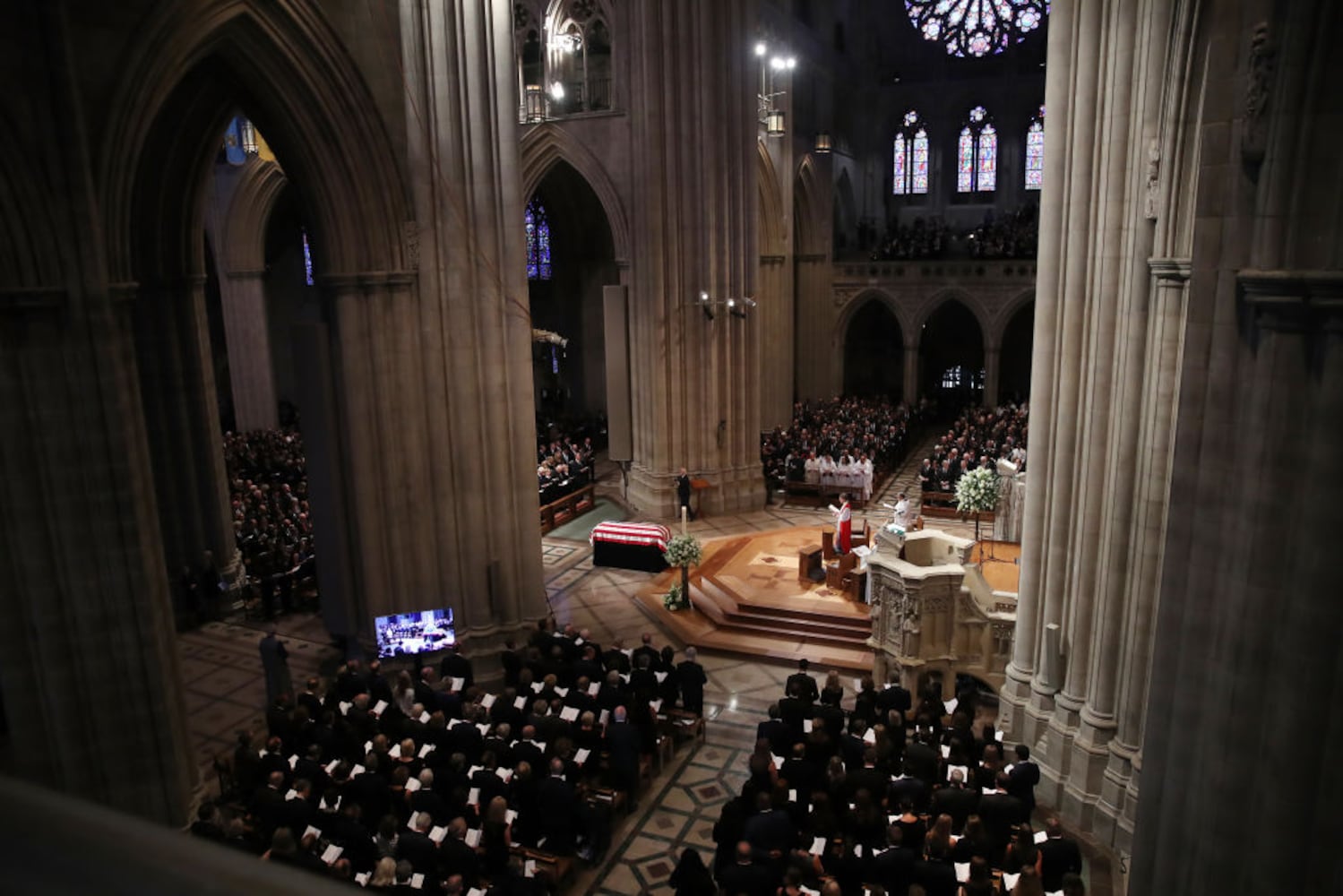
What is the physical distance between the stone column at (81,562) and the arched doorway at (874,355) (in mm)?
31097

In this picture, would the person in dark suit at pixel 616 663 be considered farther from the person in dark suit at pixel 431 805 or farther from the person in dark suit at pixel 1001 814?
the person in dark suit at pixel 1001 814

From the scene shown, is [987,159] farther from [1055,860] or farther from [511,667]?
[1055,860]

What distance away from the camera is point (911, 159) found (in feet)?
123

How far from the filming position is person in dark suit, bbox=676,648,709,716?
40.5 feet

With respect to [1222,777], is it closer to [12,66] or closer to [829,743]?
[829,743]

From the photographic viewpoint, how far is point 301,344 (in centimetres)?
1319

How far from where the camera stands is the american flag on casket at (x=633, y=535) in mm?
18781

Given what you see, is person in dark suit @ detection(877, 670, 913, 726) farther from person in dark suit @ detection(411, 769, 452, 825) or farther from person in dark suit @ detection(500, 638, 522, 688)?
person in dark suit @ detection(411, 769, 452, 825)

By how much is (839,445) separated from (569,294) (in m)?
12.4

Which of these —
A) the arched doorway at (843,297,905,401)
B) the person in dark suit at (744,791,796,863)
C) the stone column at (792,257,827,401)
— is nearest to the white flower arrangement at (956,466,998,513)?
the person in dark suit at (744,791,796,863)

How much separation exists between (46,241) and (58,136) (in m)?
0.94

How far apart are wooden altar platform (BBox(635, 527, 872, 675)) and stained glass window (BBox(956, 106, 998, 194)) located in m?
24.1

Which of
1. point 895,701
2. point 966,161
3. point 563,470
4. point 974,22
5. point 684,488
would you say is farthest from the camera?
point 966,161

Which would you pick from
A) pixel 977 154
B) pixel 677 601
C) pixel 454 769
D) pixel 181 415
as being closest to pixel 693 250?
pixel 677 601
